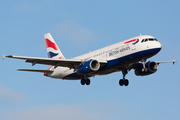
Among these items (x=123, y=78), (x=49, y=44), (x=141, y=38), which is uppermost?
(x=49, y=44)

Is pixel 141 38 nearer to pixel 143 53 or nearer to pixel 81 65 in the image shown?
pixel 143 53

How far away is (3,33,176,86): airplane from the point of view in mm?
42656

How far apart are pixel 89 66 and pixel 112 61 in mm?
3000

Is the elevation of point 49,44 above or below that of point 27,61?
above

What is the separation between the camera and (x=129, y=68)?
49.7m

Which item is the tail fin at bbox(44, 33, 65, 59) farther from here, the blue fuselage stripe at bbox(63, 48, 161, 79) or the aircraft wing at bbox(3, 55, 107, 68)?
the blue fuselage stripe at bbox(63, 48, 161, 79)

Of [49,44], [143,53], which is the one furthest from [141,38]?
[49,44]

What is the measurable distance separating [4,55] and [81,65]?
1108cm

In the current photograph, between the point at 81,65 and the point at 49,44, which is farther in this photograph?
the point at 49,44

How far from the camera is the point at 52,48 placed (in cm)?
5834

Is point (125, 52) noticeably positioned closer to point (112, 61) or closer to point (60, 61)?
point (112, 61)

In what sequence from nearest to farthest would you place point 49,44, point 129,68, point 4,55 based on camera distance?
point 4,55, point 129,68, point 49,44

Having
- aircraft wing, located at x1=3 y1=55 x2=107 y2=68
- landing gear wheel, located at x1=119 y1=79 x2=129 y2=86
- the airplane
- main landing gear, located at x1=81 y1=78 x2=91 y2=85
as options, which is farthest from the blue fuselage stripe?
landing gear wheel, located at x1=119 y1=79 x2=129 y2=86

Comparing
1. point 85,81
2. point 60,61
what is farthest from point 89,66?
point 85,81
